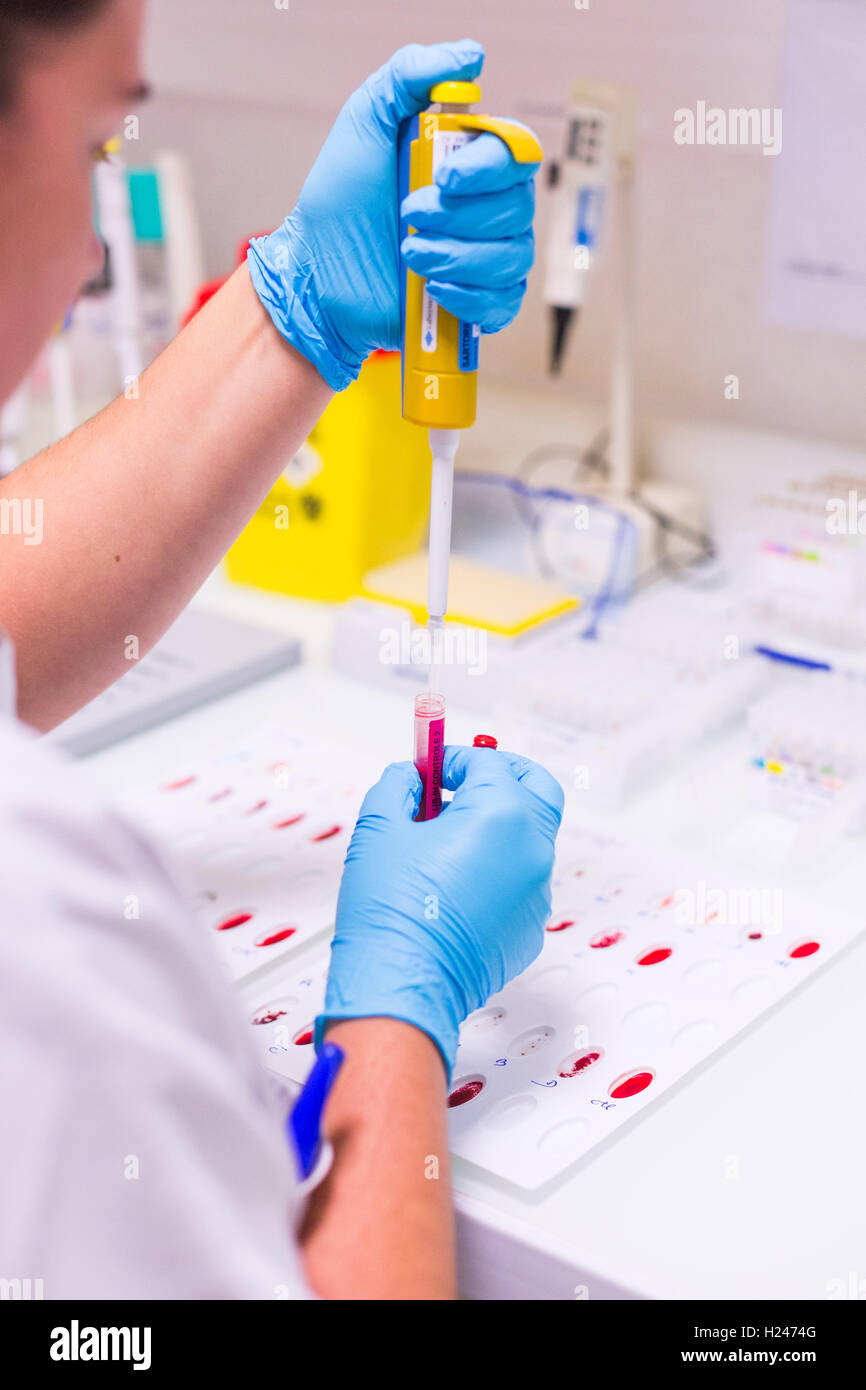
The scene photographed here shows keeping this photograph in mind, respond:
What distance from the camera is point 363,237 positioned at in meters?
1.03

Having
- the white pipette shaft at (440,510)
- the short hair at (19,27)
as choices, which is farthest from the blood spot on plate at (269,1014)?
the short hair at (19,27)

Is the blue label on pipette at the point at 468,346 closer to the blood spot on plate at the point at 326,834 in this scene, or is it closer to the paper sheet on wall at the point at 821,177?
the blood spot on plate at the point at 326,834

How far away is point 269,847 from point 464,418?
0.36 metres

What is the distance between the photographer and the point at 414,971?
0.76m

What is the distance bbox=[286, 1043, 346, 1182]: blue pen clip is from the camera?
67 cm

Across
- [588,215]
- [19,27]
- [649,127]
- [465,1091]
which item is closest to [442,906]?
[465,1091]

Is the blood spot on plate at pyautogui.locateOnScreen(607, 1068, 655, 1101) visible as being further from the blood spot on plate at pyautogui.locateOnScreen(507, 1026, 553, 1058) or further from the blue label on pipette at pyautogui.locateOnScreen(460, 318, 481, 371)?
the blue label on pipette at pyautogui.locateOnScreen(460, 318, 481, 371)

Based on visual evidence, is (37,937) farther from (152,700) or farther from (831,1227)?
(152,700)

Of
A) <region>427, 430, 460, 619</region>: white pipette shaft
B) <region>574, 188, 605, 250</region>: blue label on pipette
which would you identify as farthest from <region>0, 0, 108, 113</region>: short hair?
<region>574, 188, 605, 250</region>: blue label on pipette

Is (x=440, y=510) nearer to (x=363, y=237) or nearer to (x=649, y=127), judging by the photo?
(x=363, y=237)

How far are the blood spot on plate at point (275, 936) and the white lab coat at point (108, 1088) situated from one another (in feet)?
1.26

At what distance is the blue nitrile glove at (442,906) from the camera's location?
0.75m

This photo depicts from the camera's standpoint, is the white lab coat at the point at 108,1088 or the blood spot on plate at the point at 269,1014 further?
the blood spot on plate at the point at 269,1014

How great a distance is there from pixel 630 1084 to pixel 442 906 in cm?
15
